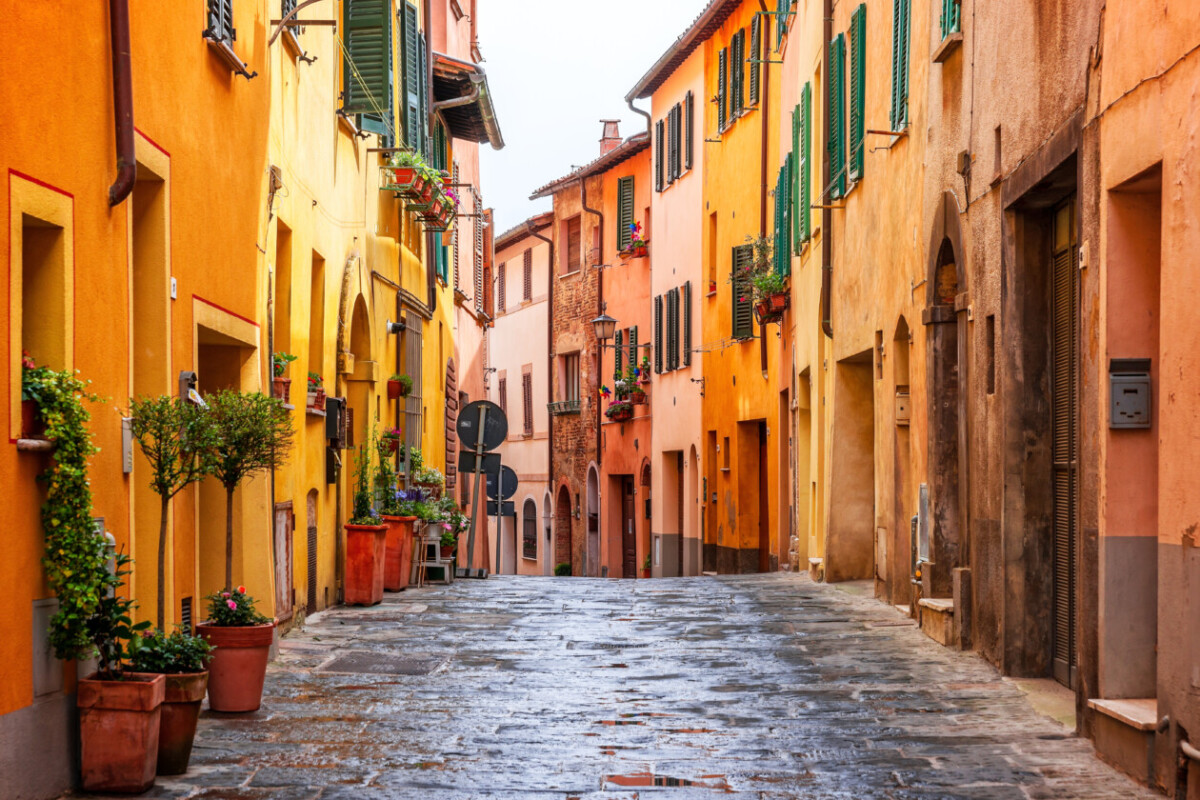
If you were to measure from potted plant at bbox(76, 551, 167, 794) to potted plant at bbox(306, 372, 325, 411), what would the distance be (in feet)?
21.5

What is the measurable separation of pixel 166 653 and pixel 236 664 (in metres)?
1.35

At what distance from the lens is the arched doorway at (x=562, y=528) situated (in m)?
37.2

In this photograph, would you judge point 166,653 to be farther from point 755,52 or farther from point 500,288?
point 500,288

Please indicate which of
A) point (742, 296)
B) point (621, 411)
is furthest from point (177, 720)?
point (621, 411)

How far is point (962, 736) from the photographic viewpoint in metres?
7.16

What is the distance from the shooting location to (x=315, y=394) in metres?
12.5

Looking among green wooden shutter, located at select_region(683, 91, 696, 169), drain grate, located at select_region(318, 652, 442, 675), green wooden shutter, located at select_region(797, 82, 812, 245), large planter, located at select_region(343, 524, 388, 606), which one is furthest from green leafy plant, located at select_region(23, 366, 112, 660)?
green wooden shutter, located at select_region(683, 91, 696, 169)

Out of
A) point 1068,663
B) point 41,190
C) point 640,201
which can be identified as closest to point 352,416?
point 1068,663

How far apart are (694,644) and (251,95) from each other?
496 cm

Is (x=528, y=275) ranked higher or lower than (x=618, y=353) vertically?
higher

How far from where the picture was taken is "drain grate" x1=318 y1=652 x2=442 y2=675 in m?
9.55

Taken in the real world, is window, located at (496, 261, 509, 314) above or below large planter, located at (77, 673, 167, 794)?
above

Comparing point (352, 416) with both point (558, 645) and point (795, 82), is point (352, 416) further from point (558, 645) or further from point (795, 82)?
point (795, 82)

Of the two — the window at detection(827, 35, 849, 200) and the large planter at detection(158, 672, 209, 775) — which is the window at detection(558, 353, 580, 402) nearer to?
the window at detection(827, 35, 849, 200)
